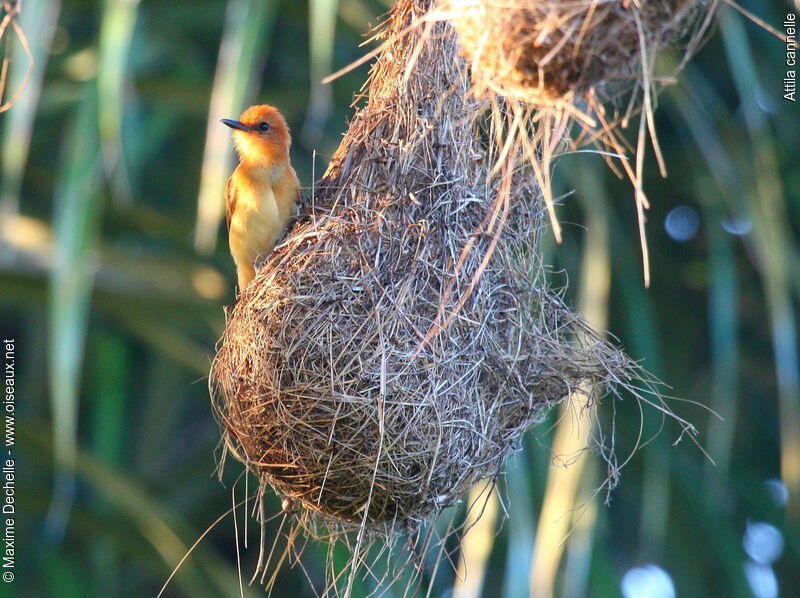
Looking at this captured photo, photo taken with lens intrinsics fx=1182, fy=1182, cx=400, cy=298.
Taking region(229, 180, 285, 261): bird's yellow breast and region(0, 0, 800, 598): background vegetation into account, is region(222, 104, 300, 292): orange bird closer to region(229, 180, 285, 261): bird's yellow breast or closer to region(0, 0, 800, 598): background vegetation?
region(229, 180, 285, 261): bird's yellow breast

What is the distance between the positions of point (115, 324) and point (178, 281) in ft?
2.94

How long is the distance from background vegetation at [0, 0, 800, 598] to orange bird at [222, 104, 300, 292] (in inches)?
5.7

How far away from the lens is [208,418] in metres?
7.12

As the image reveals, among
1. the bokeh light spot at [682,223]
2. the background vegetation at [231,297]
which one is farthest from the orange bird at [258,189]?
the bokeh light spot at [682,223]

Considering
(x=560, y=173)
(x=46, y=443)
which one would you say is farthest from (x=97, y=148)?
(x=560, y=173)

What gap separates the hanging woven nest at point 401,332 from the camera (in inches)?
115

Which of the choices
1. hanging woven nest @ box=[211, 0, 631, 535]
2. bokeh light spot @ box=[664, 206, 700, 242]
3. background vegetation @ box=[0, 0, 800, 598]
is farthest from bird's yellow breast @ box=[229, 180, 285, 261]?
bokeh light spot @ box=[664, 206, 700, 242]

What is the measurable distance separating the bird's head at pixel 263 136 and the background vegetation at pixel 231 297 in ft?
0.51

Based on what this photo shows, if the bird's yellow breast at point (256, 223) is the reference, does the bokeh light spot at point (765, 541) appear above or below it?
below

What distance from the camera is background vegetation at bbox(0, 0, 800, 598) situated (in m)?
4.21

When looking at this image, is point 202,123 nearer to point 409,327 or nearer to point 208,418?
point 208,418

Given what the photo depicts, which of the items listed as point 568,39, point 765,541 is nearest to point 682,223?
point 765,541

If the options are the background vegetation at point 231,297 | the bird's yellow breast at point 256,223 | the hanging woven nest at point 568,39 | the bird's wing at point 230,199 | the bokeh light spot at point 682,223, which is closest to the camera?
the hanging woven nest at point 568,39

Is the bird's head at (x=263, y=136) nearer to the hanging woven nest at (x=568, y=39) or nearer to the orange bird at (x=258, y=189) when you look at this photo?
the orange bird at (x=258, y=189)
